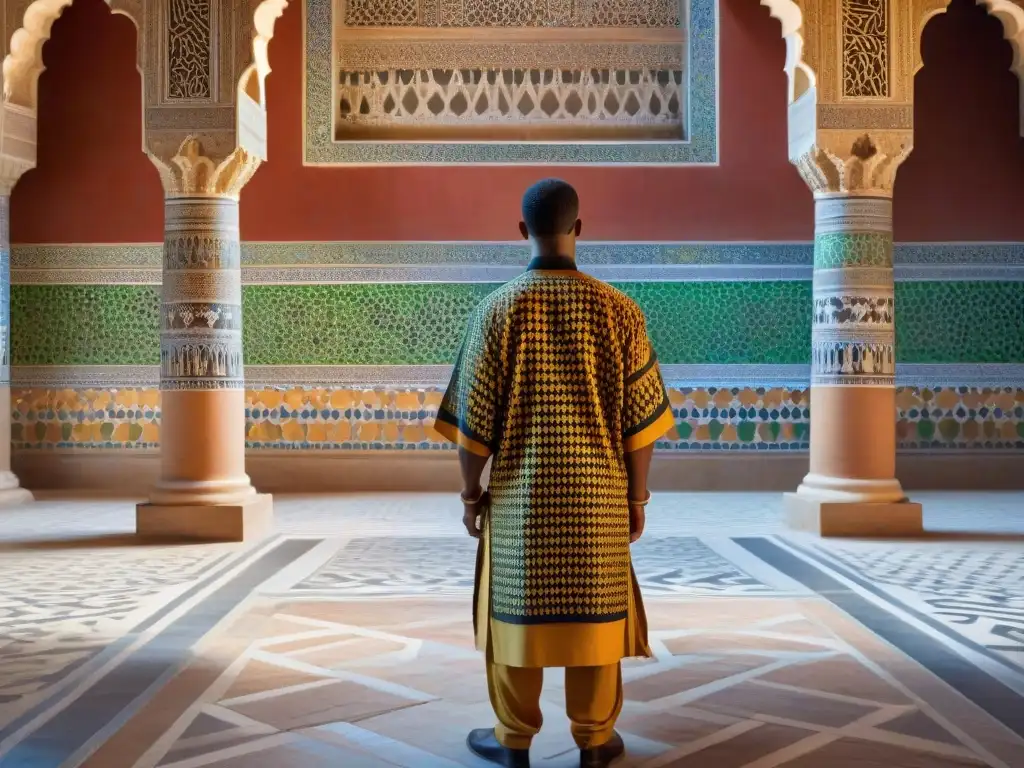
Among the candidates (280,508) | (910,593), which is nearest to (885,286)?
(910,593)

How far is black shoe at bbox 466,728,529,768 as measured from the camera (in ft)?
8.97

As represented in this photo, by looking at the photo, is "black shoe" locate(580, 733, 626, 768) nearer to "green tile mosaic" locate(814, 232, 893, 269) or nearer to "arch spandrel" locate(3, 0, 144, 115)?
"green tile mosaic" locate(814, 232, 893, 269)

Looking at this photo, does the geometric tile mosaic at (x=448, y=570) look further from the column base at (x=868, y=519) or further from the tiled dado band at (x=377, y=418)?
the tiled dado band at (x=377, y=418)

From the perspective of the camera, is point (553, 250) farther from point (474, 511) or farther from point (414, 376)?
point (414, 376)

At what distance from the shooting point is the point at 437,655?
387cm

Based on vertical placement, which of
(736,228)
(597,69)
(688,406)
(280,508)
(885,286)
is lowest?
(280,508)

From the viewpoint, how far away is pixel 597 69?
952cm

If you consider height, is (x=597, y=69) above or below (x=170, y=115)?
above

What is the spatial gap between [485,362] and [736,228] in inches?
270

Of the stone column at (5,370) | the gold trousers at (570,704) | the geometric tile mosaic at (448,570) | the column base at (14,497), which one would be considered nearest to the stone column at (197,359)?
the geometric tile mosaic at (448,570)

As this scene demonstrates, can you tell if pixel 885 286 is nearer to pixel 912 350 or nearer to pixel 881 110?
pixel 881 110

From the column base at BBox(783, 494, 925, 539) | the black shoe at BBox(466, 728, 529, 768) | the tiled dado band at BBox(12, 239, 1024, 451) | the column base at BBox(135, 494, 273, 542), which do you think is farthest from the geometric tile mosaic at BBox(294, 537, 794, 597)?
the tiled dado band at BBox(12, 239, 1024, 451)

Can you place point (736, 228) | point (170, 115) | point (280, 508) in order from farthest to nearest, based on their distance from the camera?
point (736, 228) < point (280, 508) < point (170, 115)

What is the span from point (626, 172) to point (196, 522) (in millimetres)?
4460
